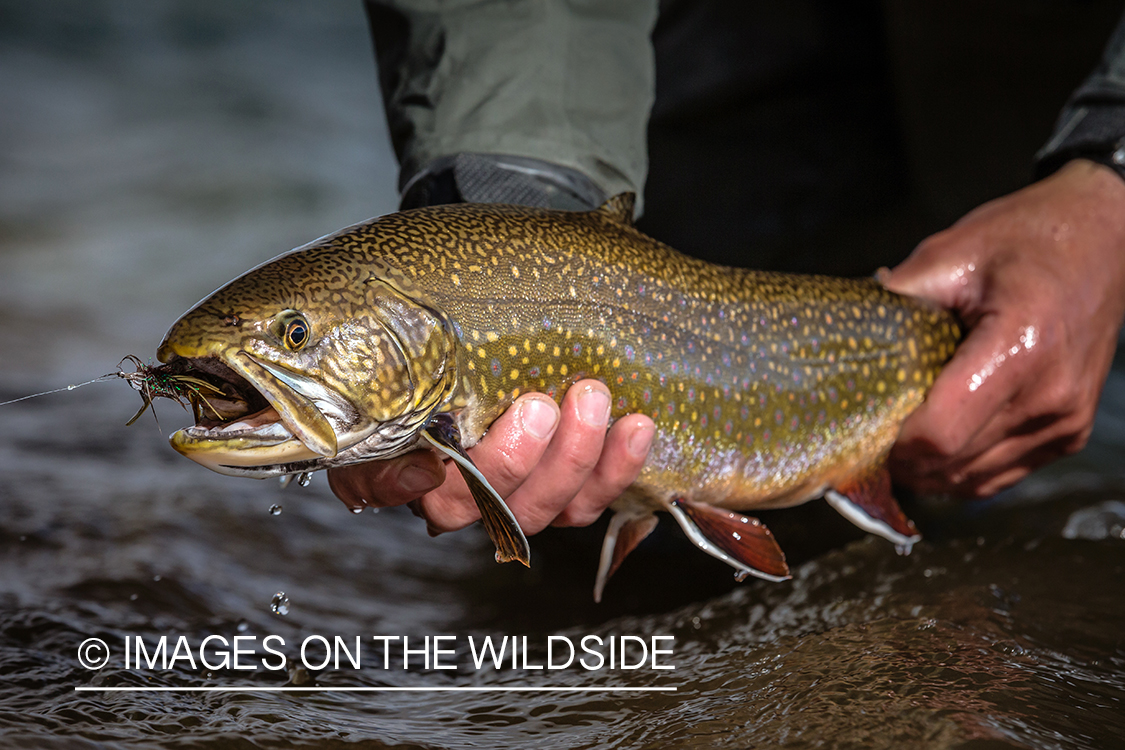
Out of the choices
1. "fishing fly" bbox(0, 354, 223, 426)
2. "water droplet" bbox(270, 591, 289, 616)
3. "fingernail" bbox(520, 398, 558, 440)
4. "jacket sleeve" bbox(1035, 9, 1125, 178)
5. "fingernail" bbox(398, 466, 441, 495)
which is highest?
"jacket sleeve" bbox(1035, 9, 1125, 178)

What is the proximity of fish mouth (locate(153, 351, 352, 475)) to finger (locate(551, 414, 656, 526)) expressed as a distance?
2.59 feet

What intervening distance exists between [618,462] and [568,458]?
0.15 metres

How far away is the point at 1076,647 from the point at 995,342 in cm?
97

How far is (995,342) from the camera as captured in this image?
2760mm

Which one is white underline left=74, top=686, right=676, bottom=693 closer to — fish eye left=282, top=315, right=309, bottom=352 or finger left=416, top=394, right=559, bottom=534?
finger left=416, top=394, right=559, bottom=534

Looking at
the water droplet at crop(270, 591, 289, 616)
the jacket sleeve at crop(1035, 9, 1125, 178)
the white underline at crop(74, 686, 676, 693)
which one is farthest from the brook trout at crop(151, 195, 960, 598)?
the water droplet at crop(270, 591, 289, 616)

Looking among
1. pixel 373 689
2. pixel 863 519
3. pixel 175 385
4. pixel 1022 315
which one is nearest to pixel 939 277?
pixel 1022 315

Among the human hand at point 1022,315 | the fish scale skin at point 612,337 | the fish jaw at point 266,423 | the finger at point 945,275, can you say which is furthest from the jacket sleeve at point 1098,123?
the fish jaw at point 266,423

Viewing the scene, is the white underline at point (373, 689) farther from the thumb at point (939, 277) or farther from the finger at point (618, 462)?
the thumb at point (939, 277)

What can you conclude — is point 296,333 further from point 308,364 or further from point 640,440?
point 640,440

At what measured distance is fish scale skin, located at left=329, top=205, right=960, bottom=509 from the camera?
2.06m

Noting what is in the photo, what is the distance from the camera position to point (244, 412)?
1.84 m

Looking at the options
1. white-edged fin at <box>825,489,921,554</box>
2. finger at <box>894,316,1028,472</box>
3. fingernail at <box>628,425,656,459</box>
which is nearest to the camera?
fingernail at <box>628,425,656,459</box>

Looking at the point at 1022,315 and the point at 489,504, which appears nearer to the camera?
the point at 489,504
